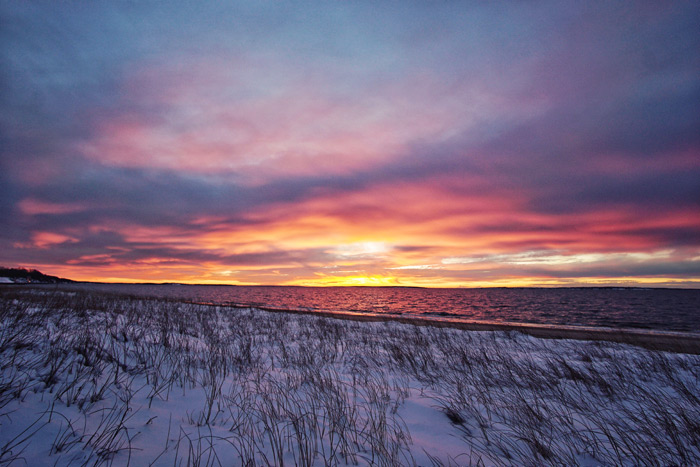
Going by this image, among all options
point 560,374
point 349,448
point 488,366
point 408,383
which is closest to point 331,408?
point 349,448

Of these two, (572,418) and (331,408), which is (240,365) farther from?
(572,418)

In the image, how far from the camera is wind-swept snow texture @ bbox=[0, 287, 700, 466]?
2.72 m

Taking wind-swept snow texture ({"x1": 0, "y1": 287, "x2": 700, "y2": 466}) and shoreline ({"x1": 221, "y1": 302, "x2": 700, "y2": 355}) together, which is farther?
shoreline ({"x1": 221, "y1": 302, "x2": 700, "y2": 355})

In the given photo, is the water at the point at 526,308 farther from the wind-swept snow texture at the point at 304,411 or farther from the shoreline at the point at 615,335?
the wind-swept snow texture at the point at 304,411

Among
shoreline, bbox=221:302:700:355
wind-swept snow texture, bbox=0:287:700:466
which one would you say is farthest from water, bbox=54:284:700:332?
wind-swept snow texture, bbox=0:287:700:466

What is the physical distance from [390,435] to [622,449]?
2460mm

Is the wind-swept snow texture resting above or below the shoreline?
above

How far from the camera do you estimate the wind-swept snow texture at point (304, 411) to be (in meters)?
2.72

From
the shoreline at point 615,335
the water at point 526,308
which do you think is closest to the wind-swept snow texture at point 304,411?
the shoreline at point 615,335

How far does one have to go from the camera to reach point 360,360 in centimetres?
698

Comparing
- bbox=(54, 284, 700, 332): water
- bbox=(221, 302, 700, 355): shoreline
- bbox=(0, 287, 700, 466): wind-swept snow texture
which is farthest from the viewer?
bbox=(54, 284, 700, 332): water

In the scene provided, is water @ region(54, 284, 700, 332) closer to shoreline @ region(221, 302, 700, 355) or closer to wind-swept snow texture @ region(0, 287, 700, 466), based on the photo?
shoreline @ region(221, 302, 700, 355)

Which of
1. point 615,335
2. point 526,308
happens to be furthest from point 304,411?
point 526,308

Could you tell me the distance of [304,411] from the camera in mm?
3812
